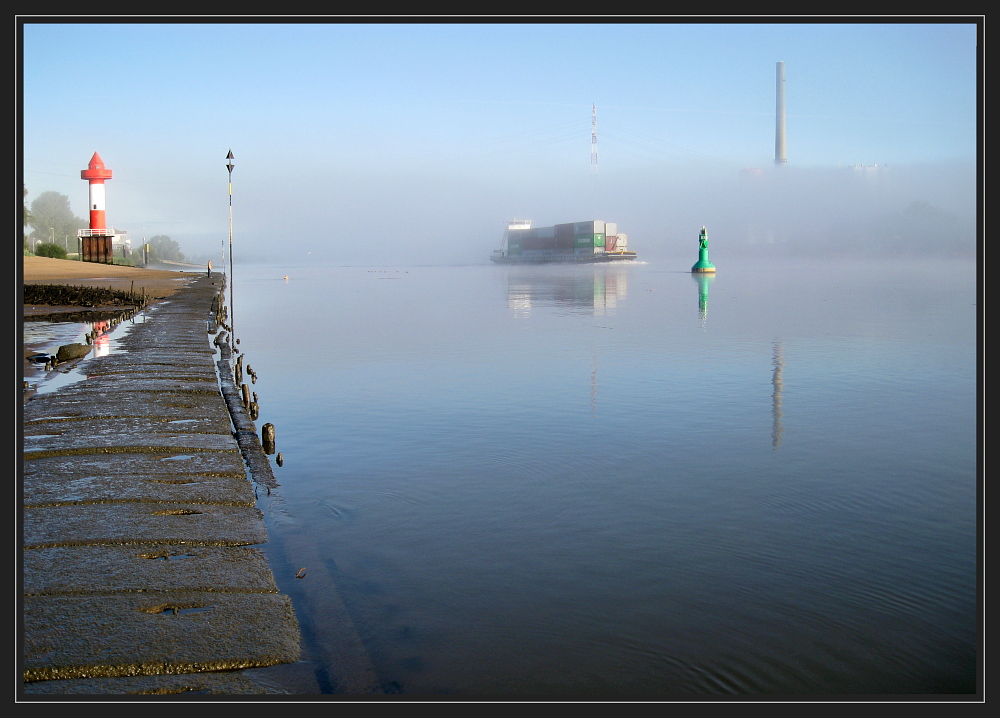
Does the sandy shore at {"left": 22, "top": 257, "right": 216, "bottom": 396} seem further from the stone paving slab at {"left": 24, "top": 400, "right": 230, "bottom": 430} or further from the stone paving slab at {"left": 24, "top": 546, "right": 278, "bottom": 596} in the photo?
the stone paving slab at {"left": 24, "top": 546, "right": 278, "bottom": 596}

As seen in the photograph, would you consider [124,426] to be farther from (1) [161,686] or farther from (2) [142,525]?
(1) [161,686]

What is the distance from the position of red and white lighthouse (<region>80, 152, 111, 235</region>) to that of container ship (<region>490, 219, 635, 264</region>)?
62.7 m

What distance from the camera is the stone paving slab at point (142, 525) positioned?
5.47 meters

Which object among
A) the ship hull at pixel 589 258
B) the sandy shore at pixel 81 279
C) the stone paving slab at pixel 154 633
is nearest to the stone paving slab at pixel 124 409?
the stone paving slab at pixel 154 633

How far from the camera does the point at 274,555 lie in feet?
19.3

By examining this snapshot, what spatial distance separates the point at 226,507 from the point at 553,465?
3.37m

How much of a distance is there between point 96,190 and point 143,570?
7089cm

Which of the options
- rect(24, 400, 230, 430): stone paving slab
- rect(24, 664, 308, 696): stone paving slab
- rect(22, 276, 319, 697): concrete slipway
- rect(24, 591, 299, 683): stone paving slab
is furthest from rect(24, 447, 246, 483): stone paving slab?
rect(24, 664, 308, 696): stone paving slab

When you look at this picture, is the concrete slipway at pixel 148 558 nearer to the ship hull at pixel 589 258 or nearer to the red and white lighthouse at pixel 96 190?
the red and white lighthouse at pixel 96 190

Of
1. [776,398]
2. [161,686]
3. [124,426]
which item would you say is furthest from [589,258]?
[161,686]

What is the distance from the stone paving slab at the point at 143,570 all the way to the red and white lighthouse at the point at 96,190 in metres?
69.0

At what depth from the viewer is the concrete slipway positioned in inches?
154

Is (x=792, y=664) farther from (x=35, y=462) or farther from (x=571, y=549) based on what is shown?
(x=35, y=462)
